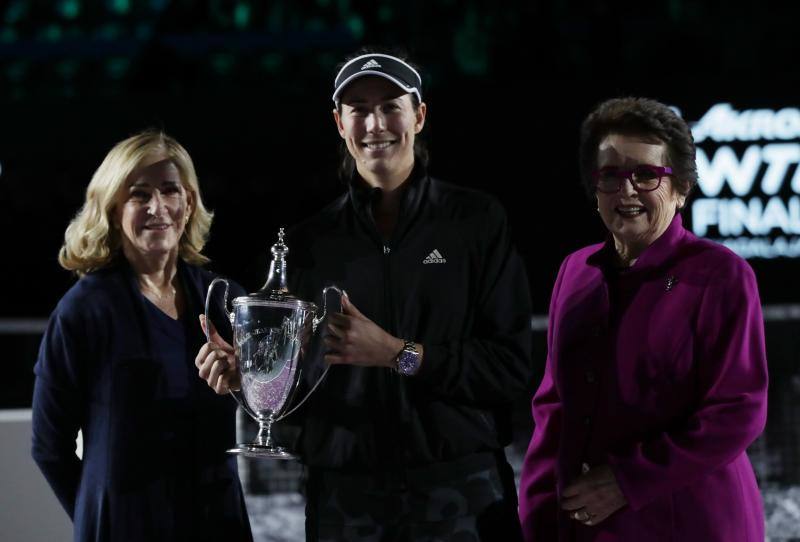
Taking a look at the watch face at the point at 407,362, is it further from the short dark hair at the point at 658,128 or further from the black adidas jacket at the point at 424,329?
the short dark hair at the point at 658,128

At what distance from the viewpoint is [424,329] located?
2.00 m

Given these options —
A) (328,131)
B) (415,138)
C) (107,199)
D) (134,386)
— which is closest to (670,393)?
(415,138)

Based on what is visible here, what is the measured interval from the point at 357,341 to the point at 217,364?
300 millimetres

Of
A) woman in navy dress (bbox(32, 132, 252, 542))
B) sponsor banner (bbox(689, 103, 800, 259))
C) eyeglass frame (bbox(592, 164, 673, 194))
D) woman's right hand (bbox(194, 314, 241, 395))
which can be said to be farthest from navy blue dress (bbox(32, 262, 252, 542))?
sponsor banner (bbox(689, 103, 800, 259))

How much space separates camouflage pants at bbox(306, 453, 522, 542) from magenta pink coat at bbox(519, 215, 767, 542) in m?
0.15

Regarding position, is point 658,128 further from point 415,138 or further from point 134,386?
point 134,386

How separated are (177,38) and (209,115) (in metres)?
1.19

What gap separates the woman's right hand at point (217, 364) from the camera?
1998mm

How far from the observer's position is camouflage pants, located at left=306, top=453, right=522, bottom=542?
194cm

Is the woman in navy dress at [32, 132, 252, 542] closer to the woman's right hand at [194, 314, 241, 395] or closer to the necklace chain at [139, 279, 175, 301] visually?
the necklace chain at [139, 279, 175, 301]

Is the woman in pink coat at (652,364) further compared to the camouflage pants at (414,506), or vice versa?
the camouflage pants at (414,506)

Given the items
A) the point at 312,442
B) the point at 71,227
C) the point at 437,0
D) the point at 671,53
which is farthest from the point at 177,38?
the point at 312,442

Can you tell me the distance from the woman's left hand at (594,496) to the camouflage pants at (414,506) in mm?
202

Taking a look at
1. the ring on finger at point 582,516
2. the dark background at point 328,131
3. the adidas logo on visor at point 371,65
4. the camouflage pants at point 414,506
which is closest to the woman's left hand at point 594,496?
the ring on finger at point 582,516
